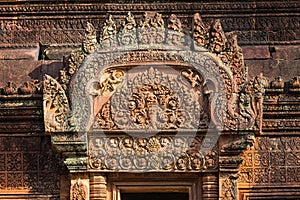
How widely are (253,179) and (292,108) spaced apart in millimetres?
834

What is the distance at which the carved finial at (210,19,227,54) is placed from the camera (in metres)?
10.7

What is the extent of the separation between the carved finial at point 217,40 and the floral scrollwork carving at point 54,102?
1.57 m

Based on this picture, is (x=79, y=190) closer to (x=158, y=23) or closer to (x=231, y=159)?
(x=231, y=159)

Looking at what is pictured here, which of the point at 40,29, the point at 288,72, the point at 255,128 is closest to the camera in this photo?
the point at 255,128

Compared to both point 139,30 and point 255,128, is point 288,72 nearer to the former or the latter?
point 255,128

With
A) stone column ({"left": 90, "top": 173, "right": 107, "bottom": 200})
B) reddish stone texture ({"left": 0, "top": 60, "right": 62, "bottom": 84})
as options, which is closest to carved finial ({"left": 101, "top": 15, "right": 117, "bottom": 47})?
reddish stone texture ({"left": 0, "top": 60, "right": 62, "bottom": 84})

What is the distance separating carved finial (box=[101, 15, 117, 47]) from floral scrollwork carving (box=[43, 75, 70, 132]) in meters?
0.64

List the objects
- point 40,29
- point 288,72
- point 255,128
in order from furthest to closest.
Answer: point 40,29
point 288,72
point 255,128

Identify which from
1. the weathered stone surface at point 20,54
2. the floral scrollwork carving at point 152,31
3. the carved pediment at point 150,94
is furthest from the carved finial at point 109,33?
the weathered stone surface at point 20,54

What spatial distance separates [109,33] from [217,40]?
3.56 feet

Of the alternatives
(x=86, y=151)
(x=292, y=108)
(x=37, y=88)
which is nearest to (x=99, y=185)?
(x=86, y=151)

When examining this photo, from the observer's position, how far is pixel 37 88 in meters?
10.9

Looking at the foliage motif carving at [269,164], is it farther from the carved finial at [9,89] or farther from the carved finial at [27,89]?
the carved finial at [9,89]

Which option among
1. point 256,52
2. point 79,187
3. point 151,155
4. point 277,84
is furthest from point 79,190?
point 256,52
